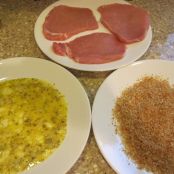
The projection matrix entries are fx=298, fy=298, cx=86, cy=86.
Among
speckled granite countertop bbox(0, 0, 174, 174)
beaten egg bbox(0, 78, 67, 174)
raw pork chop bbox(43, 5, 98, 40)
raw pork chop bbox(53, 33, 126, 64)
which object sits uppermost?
raw pork chop bbox(43, 5, 98, 40)

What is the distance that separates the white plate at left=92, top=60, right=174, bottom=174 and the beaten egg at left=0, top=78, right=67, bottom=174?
100 mm

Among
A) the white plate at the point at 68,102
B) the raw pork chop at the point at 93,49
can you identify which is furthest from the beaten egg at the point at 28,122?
the raw pork chop at the point at 93,49

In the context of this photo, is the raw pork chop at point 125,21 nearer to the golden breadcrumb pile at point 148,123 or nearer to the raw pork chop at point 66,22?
the raw pork chop at point 66,22

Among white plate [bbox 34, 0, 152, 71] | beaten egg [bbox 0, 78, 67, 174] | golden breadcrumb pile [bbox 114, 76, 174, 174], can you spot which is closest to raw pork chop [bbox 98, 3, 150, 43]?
white plate [bbox 34, 0, 152, 71]

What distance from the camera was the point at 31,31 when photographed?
44.0 inches

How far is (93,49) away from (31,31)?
279mm

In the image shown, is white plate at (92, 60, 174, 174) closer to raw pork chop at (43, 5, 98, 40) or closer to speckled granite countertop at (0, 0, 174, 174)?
speckled granite countertop at (0, 0, 174, 174)

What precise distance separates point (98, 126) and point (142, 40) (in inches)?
14.6

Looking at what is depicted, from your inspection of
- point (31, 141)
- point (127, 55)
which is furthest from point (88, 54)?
point (31, 141)

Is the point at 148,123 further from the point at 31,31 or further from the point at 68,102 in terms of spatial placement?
the point at 31,31

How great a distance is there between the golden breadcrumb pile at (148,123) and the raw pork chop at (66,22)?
0.96ft

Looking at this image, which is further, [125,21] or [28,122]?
[125,21]

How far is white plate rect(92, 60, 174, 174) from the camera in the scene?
75 centimetres

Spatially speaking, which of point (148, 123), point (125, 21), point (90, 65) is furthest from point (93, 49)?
point (148, 123)
